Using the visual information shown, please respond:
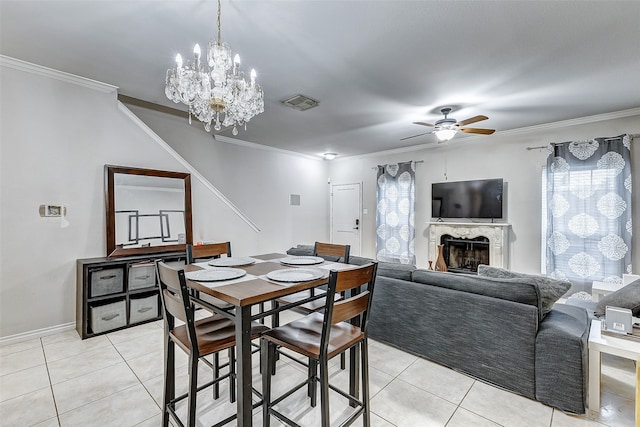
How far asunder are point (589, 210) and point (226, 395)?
4937 millimetres

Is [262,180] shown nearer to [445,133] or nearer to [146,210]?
[146,210]

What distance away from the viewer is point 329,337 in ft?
4.61

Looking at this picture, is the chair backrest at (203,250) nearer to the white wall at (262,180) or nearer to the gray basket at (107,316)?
the gray basket at (107,316)

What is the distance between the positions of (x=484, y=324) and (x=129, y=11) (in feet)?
10.8

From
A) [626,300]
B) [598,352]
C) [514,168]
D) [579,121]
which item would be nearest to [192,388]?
[598,352]

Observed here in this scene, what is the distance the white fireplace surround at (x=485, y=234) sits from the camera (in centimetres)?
464

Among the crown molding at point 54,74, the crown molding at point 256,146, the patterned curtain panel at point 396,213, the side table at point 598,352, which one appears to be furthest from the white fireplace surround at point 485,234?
the crown molding at point 54,74

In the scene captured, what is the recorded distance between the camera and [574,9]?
192 centimetres

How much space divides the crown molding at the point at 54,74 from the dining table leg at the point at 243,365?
3195mm

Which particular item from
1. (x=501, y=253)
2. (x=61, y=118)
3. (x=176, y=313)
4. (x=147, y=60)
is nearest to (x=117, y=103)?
(x=61, y=118)

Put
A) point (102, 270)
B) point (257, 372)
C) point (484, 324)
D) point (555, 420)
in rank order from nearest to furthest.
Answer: point (555, 420)
point (484, 324)
point (257, 372)
point (102, 270)

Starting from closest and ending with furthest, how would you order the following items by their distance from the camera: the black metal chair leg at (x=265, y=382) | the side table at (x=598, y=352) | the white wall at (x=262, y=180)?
1. the black metal chair leg at (x=265, y=382)
2. the side table at (x=598, y=352)
3. the white wall at (x=262, y=180)

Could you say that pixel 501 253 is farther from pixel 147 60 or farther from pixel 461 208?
pixel 147 60

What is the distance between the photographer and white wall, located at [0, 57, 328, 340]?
2.64 metres
